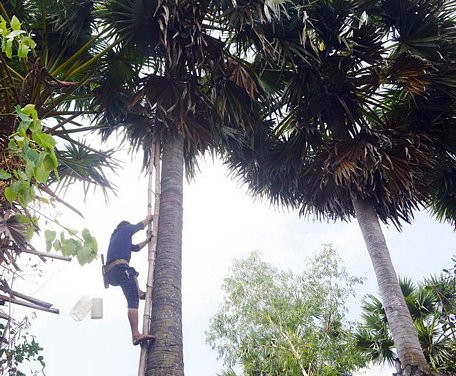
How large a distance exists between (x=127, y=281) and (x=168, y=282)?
0.62m

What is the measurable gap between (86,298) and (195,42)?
3492 millimetres

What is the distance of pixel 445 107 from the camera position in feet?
24.9

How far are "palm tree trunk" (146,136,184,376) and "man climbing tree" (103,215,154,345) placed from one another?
0.81 feet

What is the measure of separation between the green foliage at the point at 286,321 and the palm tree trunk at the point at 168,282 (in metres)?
8.23

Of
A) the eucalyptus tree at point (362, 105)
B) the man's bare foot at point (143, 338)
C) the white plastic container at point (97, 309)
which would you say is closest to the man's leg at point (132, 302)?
the man's bare foot at point (143, 338)

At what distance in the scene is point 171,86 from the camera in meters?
5.83

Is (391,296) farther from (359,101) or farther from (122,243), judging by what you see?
(122,243)

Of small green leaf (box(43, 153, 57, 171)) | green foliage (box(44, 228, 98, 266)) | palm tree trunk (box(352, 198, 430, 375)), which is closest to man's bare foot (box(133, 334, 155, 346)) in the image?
green foliage (box(44, 228, 98, 266))

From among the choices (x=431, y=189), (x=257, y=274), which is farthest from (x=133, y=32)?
(x=257, y=274)

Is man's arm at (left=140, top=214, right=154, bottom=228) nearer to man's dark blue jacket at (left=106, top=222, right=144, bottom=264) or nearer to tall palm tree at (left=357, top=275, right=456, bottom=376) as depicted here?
man's dark blue jacket at (left=106, top=222, right=144, bottom=264)

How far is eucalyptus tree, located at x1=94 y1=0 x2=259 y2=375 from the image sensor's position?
5242 millimetres

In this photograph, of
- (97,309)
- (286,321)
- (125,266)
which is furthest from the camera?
(286,321)

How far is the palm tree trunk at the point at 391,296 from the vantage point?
5.68 metres

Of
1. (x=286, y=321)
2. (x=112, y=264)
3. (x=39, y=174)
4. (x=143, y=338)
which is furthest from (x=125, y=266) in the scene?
(x=286, y=321)
